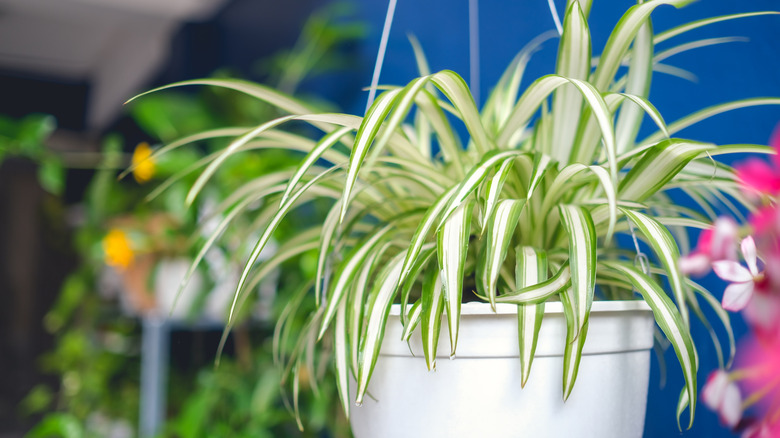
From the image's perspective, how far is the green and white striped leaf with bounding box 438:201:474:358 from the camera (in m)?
0.51

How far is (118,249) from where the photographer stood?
5.65 ft

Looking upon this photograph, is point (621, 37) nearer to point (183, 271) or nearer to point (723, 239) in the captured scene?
point (723, 239)

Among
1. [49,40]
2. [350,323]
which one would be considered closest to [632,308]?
[350,323]

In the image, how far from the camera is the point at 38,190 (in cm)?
512

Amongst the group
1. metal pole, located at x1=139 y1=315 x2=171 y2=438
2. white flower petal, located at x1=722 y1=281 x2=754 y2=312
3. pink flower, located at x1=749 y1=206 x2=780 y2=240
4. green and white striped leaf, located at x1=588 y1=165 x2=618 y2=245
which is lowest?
metal pole, located at x1=139 y1=315 x2=171 y2=438

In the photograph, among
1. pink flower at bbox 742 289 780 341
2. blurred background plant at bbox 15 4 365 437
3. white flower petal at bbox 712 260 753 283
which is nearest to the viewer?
pink flower at bbox 742 289 780 341

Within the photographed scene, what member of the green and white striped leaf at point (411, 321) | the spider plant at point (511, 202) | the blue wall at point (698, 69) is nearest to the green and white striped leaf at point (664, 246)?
the spider plant at point (511, 202)

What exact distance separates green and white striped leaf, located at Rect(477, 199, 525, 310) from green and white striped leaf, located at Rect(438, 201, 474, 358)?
2 cm

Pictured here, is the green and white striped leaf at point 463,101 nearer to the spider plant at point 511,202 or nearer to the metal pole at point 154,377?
the spider plant at point 511,202

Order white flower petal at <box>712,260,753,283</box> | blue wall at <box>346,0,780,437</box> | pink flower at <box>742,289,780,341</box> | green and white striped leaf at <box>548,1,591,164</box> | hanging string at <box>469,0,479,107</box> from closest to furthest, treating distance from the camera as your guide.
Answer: pink flower at <box>742,289,780,341</box>
white flower petal at <box>712,260,753,283</box>
green and white striped leaf at <box>548,1,591,164</box>
blue wall at <box>346,0,780,437</box>
hanging string at <box>469,0,479,107</box>

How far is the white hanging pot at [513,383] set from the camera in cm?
56

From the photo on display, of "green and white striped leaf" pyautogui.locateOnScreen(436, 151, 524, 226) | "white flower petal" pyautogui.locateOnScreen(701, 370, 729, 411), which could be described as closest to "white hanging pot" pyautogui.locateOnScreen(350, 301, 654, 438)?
"green and white striped leaf" pyautogui.locateOnScreen(436, 151, 524, 226)

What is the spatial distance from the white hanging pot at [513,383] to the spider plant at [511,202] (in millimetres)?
24

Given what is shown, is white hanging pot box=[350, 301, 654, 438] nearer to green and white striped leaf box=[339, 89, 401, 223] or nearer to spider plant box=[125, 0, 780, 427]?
spider plant box=[125, 0, 780, 427]
